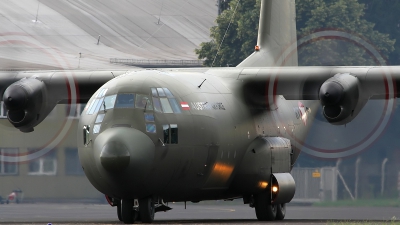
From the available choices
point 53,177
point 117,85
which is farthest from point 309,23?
point 117,85

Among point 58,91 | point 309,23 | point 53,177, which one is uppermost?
point 309,23

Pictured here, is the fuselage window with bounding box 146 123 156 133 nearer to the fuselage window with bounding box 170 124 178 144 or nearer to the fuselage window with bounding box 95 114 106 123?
the fuselage window with bounding box 170 124 178 144

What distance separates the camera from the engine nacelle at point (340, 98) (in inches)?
916

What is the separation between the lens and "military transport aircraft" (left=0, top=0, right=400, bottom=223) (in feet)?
68.8

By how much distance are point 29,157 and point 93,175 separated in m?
14.5

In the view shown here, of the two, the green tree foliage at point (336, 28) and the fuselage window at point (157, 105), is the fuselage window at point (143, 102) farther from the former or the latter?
the green tree foliage at point (336, 28)

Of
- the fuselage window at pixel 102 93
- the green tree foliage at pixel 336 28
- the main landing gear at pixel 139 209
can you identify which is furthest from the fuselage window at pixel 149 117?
the green tree foliage at pixel 336 28

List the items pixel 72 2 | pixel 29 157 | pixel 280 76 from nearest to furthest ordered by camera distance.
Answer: pixel 280 76, pixel 29 157, pixel 72 2

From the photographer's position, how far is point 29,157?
3522 centimetres

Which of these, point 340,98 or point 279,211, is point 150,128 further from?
point 279,211

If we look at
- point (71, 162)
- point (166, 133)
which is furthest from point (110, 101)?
point (71, 162)

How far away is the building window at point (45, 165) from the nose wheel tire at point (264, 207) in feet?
38.5

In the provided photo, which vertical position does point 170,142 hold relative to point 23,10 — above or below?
below

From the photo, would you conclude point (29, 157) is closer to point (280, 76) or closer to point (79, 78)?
point (79, 78)
